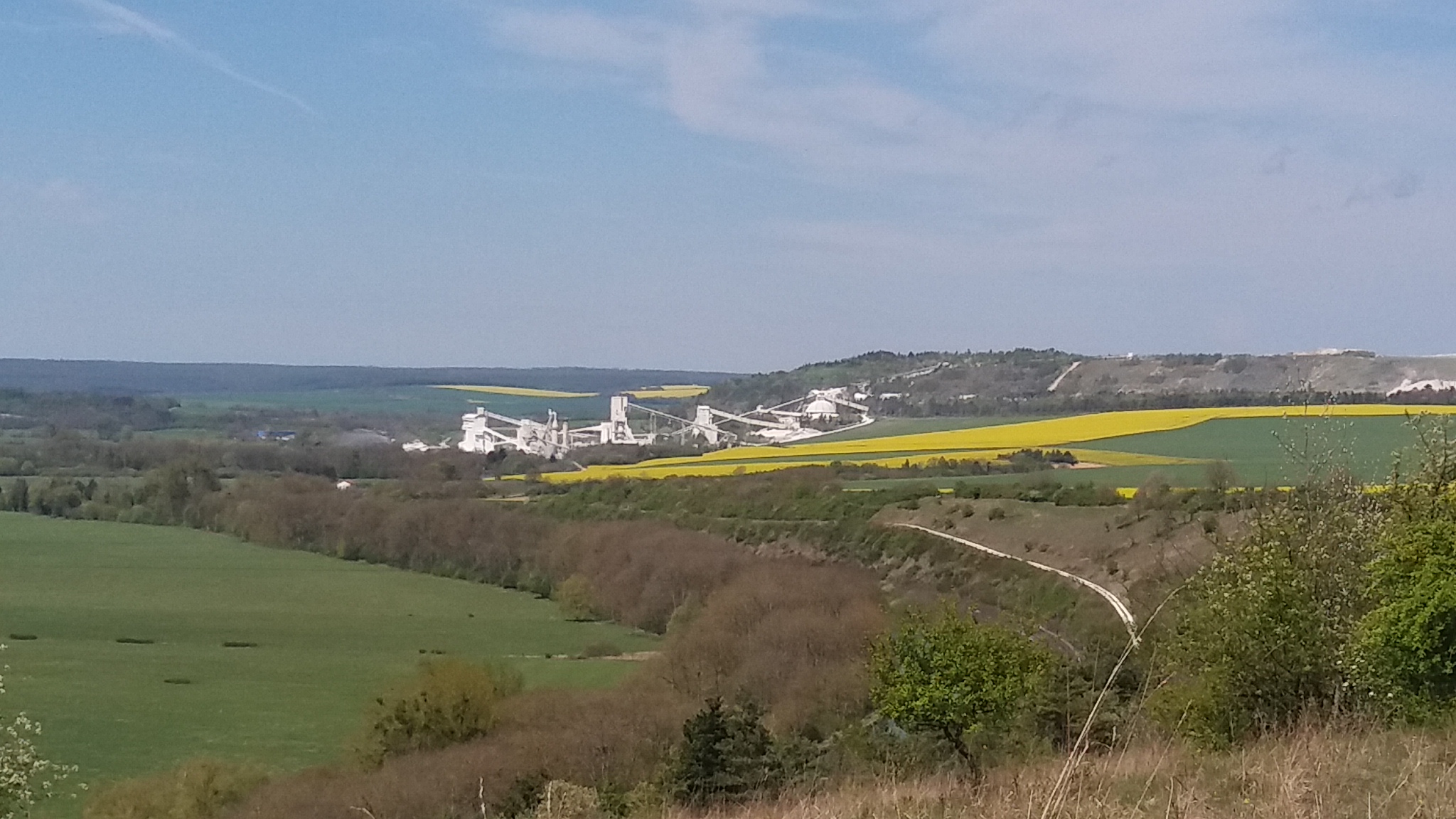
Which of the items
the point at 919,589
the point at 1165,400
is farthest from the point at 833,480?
the point at 1165,400

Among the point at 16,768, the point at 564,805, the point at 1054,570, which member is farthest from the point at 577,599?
the point at 564,805

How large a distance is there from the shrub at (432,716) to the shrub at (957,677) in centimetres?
1921

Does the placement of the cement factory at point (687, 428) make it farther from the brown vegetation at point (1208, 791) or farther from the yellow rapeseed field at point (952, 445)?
the brown vegetation at point (1208, 791)

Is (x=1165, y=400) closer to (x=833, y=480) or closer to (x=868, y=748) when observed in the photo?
(x=833, y=480)

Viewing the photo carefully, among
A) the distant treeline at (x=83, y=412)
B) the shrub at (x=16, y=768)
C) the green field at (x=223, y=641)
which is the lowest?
the green field at (x=223, y=641)

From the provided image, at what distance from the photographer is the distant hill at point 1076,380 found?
3676 inches

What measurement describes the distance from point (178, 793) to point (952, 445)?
65.5 m

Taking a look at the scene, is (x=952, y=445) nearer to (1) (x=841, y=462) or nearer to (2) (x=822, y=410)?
(1) (x=841, y=462)

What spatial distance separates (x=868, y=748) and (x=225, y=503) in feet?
272

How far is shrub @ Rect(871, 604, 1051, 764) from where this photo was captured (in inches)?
691

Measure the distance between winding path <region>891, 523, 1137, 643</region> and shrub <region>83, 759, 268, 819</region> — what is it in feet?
64.4

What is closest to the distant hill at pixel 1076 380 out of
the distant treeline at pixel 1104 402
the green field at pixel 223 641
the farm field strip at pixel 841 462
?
the distant treeline at pixel 1104 402

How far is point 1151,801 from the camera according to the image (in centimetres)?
625

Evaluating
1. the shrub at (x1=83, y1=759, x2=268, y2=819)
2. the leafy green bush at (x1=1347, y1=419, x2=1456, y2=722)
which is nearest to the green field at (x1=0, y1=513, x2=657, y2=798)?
the shrub at (x1=83, y1=759, x2=268, y2=819)
